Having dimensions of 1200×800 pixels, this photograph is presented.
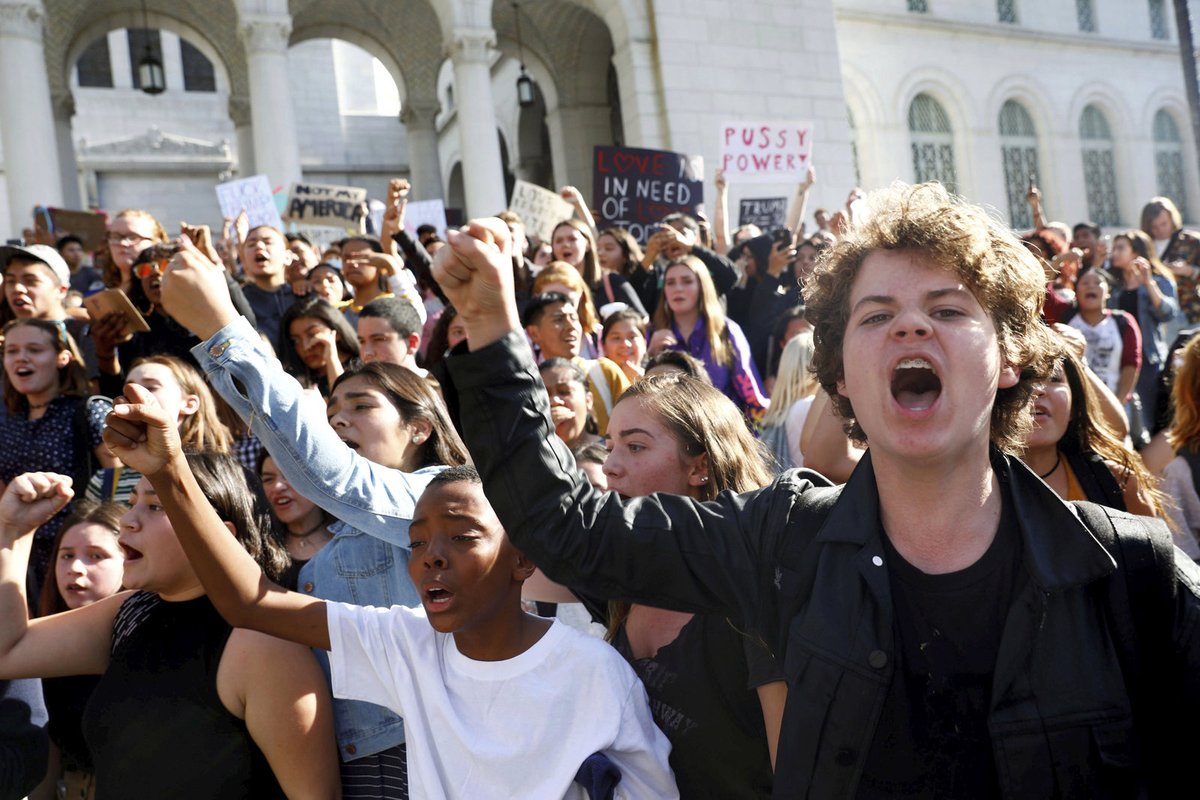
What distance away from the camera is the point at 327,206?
990cm

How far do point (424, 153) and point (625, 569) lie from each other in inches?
784

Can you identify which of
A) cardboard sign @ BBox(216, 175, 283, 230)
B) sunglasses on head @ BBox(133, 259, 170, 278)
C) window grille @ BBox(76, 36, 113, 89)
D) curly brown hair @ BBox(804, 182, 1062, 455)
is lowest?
curly brown hair @ BBox(804, 182, 1062, 455)

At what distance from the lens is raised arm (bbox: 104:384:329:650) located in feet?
7.31

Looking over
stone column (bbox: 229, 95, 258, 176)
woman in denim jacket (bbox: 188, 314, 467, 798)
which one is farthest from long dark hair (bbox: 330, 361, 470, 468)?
stone column (bbox: 229, 95, 258, 176)

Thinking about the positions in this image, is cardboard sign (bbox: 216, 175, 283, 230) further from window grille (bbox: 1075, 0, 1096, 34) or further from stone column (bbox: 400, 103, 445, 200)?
window grille (bbox: 1075, 0, 1096, 34)

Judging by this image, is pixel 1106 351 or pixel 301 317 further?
pixel 1106 351

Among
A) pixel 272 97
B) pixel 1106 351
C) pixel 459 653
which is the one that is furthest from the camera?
pixel 272 97

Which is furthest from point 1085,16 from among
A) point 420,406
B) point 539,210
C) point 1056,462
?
point 420,406

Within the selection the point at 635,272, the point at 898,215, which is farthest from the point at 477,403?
the point at 635,272

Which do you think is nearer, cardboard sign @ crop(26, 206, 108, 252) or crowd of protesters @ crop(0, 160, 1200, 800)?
crowd of protesters @ crop(0, 160, 1200, 800)

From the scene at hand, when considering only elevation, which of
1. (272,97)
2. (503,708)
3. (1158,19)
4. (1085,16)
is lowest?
(503,708)

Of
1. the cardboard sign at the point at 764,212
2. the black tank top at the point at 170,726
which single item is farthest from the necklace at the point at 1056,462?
the cardboard sign at the point at 764,212

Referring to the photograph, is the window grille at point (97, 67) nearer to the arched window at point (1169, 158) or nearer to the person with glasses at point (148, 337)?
the arched window at point (1169, 158)

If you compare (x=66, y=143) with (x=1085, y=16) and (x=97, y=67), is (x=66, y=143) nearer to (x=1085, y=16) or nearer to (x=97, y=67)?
(x=97, y=67)
